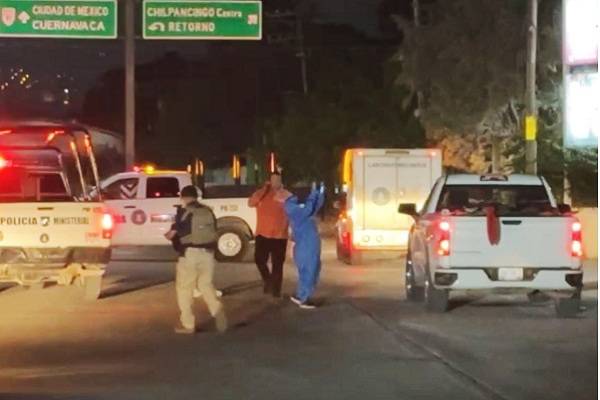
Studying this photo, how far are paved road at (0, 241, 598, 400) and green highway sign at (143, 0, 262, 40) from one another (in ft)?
38.0

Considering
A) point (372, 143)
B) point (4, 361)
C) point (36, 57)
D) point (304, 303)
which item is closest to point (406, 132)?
point (372, 143)

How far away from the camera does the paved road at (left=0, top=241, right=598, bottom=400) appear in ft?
41.4

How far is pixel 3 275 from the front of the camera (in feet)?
64.0

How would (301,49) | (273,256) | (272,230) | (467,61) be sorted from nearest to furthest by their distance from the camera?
1. (272,230)
2. (273,256)
3. (467,61)
4. (301,49)

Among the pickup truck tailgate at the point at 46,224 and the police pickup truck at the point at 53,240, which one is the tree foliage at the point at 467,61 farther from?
the pickup truck tailgate at the point at 46,224

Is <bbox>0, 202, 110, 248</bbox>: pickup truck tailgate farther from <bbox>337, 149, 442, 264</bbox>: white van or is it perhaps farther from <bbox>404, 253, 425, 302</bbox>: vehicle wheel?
<bbox>337, 149, 442, 264</bbox>: white van

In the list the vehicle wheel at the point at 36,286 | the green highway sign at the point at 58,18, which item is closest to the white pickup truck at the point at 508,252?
the vehicle wheel at the point at 36,286

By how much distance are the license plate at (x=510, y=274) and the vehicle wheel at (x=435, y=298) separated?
0.82 meters

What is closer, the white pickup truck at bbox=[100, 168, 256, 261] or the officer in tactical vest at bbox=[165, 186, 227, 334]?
the officer in tactical vest at bbox=[165, 186, 227, 334]

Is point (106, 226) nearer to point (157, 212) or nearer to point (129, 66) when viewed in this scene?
point (157, 212)

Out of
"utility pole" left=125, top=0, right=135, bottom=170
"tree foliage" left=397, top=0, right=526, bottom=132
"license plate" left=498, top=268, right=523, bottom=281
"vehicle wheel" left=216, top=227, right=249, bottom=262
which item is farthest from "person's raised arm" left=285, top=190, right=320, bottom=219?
"utility pole" left=125, top=0, right=135, bottom=170

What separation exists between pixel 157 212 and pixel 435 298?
10658mm

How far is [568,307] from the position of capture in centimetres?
1847

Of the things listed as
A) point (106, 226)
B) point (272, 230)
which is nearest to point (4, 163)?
point (106, 226)
